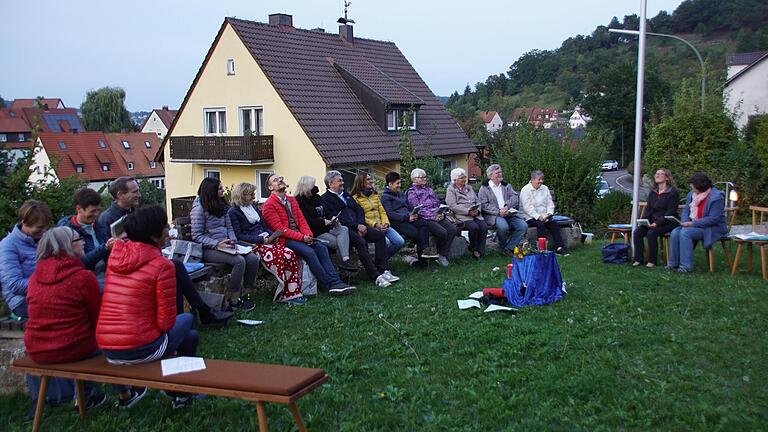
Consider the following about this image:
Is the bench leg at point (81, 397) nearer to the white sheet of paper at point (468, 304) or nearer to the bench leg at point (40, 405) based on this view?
the bench leg at point (40, 405)

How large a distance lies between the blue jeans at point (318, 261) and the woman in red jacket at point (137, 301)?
137 inches

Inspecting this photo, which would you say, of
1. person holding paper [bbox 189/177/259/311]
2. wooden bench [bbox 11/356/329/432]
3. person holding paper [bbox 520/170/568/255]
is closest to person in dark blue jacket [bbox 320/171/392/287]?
person holding paper [bbox 189/177/259/311]

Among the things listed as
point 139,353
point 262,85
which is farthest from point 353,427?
point 262,85

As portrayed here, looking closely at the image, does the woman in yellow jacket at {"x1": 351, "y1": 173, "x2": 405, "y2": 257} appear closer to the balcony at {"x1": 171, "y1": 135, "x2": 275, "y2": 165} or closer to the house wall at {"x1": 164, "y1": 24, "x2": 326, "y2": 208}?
the house wall at {"x1": 164, "y1": 24, "x2": 326, "y2": 208}

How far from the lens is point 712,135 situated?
1612 centimetres

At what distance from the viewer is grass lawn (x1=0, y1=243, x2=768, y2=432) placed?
406cm

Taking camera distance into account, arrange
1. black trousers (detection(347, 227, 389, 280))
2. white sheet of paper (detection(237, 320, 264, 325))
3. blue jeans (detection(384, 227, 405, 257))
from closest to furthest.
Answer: white sheet of paper (detection(237, 320, 264, 325))
black trousers (detection(347, 227, 389, 280))
blue jeans (detection(384, 227, 405, 257))

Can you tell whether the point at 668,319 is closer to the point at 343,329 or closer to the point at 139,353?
the point at 343,329

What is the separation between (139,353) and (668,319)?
4478mm

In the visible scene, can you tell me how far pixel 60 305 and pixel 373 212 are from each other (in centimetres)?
520

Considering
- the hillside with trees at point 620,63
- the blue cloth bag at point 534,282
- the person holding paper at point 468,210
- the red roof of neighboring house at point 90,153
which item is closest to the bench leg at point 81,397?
the blue cloth bag at point 534,282

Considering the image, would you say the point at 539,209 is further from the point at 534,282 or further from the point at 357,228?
the point at 534,282

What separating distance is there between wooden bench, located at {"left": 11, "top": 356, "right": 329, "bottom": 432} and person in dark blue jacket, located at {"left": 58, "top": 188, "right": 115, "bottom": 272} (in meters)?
1.69

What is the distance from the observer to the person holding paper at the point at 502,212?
10.1 metres
